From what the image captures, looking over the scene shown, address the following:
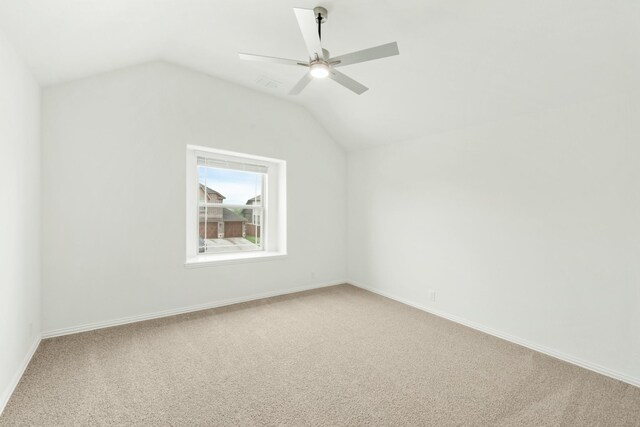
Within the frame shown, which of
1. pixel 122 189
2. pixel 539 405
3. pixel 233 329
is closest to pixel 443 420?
pixel 539 405

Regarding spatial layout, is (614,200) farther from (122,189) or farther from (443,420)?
(122,189)

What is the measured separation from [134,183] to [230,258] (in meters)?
1.48

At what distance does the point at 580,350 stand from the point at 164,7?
451 cm

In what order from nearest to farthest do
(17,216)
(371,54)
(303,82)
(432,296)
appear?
(371,54)
(17,216)
(303,82)
(432,296)

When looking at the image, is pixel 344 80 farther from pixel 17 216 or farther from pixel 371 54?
pixel 17 216

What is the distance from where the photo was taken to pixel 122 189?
3.08 metres

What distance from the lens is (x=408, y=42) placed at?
2.57m

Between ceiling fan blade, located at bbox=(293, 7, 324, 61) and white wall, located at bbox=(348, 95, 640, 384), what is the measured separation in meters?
2.17

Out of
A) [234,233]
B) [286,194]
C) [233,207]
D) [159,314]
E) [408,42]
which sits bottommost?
[159,314]

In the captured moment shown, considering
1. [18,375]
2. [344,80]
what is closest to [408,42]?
[344,80]

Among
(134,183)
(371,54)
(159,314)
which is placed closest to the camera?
(371,54)

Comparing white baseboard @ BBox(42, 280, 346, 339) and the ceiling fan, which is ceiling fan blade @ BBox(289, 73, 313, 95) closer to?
the ceiling fan

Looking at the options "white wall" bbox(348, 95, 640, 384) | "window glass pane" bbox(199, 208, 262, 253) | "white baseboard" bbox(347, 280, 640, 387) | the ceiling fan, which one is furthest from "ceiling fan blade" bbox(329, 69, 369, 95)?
"white baseboard" bbox(347, 280, 640, 387)

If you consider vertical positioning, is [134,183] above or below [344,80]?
below
